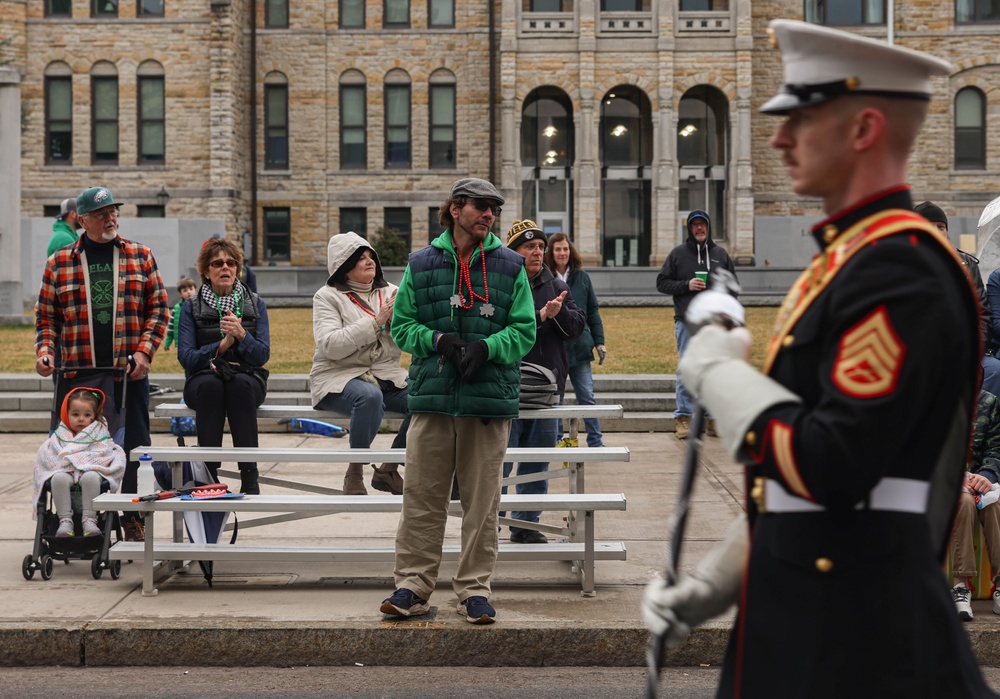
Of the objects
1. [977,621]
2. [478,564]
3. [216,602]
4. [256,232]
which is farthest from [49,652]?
[256,232]

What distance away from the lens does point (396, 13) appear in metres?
46.1

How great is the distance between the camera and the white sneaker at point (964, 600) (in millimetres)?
6367

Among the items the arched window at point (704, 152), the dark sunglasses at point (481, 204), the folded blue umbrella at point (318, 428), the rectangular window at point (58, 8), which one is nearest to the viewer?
the dark sunglasses at point (481, 204)

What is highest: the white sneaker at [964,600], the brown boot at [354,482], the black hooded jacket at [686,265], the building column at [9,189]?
the building column at [9,189]

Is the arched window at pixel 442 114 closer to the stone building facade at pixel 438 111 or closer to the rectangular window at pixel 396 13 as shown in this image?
the stone building facade at pixel 438 111

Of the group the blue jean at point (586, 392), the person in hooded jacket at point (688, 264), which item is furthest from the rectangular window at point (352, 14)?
the blue jean at point (586, 392)

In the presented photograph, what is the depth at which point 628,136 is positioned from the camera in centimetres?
4631

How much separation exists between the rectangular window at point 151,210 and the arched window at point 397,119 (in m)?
8.23

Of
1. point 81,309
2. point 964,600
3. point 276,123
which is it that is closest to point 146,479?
point 81,309

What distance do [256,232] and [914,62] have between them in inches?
1764

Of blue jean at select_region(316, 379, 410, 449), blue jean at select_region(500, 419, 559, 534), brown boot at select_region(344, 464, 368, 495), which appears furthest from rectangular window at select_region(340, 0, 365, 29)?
brown boot at select_region(344, 464, 368, 495)

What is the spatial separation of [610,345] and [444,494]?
46.6ft

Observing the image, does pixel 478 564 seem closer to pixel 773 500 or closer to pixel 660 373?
pixel 773 500

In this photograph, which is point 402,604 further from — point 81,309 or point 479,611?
point 81,309
